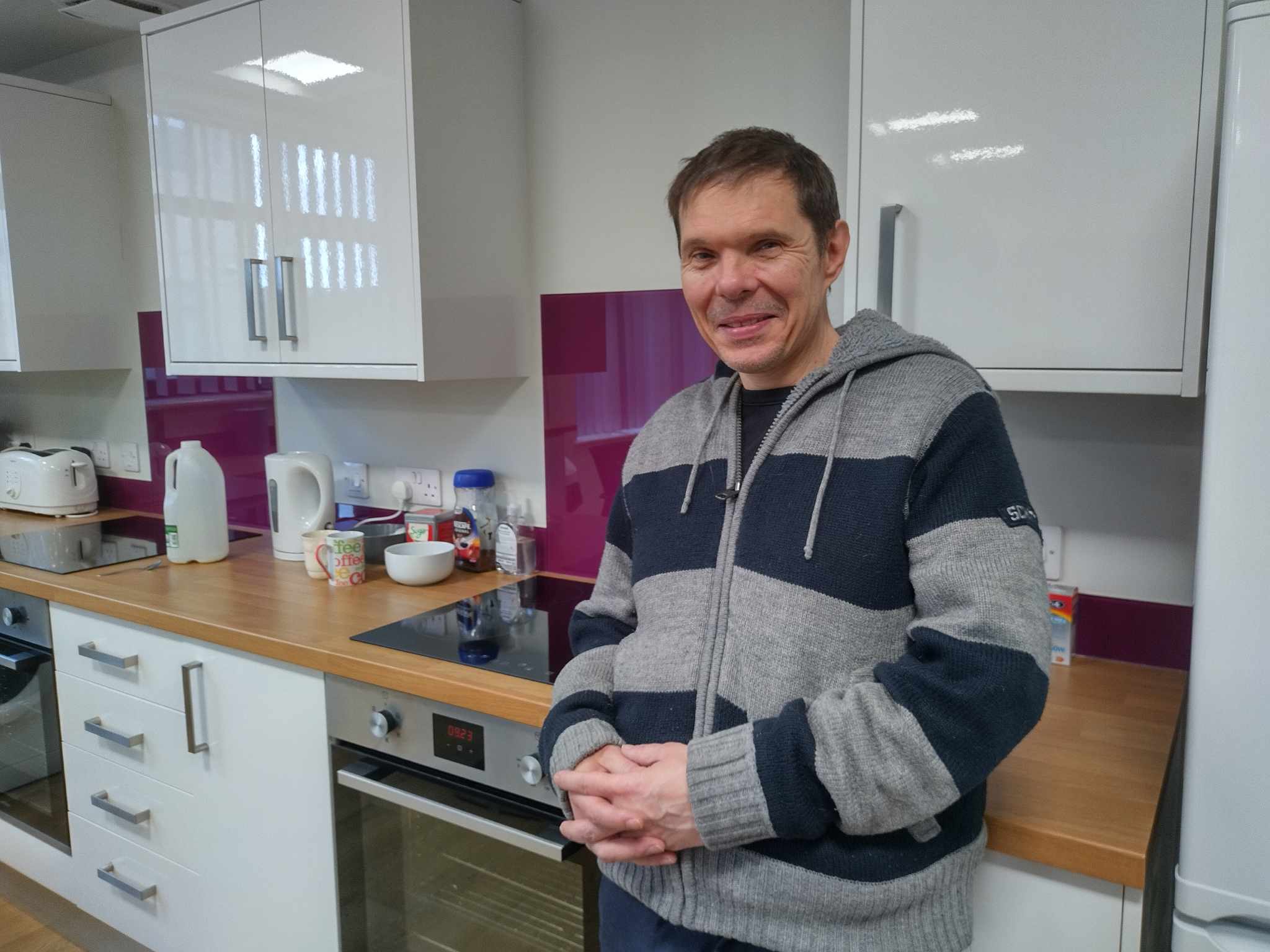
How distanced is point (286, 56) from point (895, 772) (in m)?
1.78

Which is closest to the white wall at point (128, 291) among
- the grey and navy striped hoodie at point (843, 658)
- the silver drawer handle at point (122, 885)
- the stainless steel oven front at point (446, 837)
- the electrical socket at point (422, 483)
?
the electrical socket at point (422, 483)

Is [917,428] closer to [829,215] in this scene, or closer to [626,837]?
[829,215]

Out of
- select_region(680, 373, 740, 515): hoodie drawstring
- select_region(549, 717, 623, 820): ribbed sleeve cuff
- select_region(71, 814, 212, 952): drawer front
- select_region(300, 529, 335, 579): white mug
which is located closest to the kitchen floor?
select_region(71, 814, 212, 952): drawer front

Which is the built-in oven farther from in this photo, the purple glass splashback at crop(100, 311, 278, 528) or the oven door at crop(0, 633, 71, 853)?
the purple glass splashback at crop(100, 311, 278, 528)

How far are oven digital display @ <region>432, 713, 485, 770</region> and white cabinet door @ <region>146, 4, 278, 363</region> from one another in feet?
3.17

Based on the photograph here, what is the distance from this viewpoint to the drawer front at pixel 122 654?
1.82 metres

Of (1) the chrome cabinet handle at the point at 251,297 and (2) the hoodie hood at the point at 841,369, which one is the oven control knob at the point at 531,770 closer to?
(2) the hoodie hood at the point at 841,369

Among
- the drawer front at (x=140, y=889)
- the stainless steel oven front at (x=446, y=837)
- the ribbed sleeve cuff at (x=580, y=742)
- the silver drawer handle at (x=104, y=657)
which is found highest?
the ribbed sleeve cuff at (x=580, y=742)

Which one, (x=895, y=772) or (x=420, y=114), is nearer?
(x=895, y=772)

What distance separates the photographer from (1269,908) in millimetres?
917

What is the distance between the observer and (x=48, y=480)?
277 centimetres

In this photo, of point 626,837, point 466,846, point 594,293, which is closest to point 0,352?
point 594,293

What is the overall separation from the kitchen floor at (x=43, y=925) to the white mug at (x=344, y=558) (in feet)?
3.09

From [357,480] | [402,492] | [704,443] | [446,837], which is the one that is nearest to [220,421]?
[357,480]
